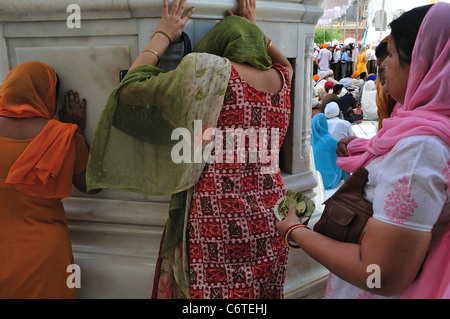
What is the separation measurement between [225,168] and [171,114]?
282 millimetres

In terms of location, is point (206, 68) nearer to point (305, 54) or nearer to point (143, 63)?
point (143, 63)

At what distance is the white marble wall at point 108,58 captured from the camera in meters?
1.73

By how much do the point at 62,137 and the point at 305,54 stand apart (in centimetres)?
136

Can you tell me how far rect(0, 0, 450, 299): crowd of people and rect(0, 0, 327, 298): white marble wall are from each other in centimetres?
12

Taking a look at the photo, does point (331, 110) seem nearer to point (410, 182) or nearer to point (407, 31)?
point (407, 31)

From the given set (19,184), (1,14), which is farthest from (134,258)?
(1,14)

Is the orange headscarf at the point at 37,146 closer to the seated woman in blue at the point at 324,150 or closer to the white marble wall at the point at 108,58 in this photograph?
the white marble wall at the point at 108,58

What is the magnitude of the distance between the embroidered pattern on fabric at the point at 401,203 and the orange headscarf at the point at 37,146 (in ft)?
4.41

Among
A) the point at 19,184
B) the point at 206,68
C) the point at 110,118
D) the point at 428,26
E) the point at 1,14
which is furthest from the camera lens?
the point at 1,14

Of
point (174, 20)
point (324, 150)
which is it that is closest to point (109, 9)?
point (174, 20)

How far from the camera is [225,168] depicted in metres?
1.43

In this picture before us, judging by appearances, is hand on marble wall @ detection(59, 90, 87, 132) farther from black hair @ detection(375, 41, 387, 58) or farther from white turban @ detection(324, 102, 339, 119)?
white turban @ detection(324, 102, 339, 119)

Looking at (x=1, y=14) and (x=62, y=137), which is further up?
(x=1, y=14)

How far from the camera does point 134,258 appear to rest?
1.89 meters
